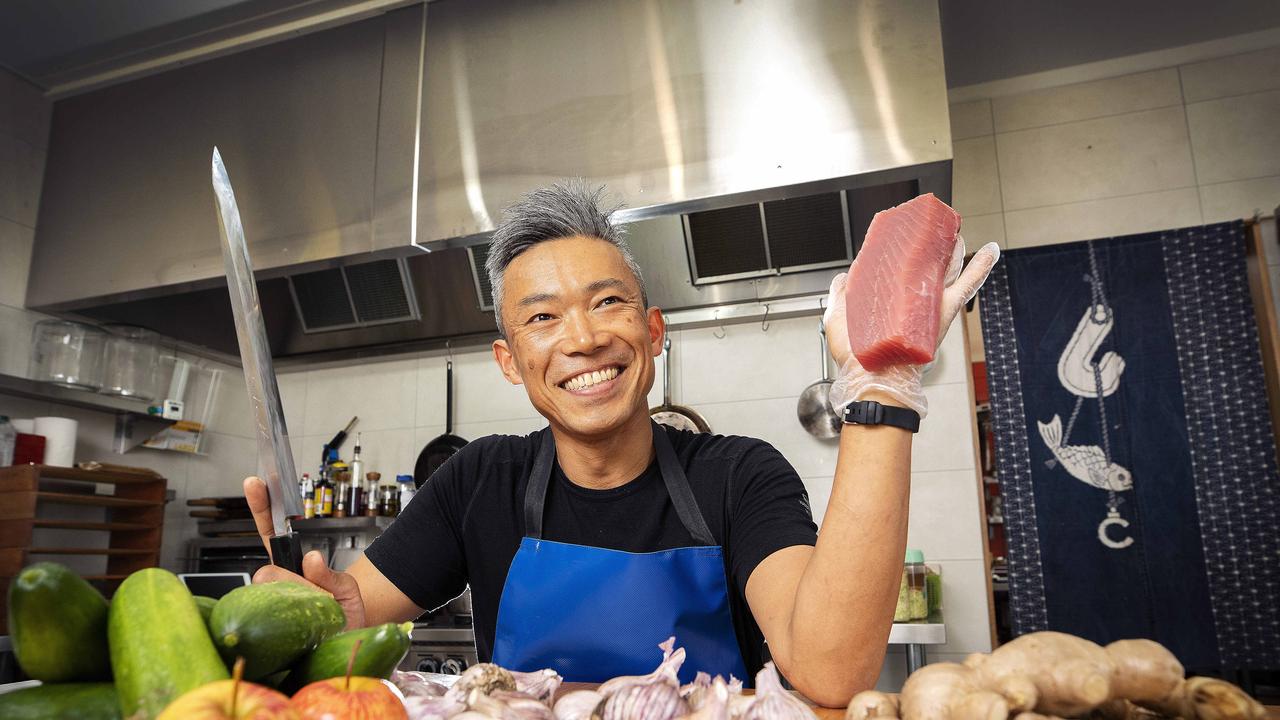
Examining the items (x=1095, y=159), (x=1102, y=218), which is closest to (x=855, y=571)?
(x=1102, y=218)

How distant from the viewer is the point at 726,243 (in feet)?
10.0

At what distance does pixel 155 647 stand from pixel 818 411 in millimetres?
2743

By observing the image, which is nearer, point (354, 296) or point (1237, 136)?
point (1237, 136)

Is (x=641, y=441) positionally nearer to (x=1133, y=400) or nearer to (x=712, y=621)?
(x=712, y=621)

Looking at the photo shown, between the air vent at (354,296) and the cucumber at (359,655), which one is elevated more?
the air vent at (354,296)

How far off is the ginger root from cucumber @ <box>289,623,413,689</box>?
1.19ft

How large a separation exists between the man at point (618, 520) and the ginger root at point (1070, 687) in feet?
0.97

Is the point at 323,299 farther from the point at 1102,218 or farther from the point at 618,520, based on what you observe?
the point at 1102,218

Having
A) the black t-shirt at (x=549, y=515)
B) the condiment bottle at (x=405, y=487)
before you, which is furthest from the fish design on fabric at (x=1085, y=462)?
the condiment bottle at (x=405, y=487)

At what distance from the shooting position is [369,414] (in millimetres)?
3781

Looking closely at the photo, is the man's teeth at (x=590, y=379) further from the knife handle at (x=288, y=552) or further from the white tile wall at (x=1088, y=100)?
the white tile wall at (x=1088, y=100)

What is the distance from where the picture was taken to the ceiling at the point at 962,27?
3.08 m

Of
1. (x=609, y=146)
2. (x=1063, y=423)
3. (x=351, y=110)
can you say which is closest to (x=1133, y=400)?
(x=1063, y=423)

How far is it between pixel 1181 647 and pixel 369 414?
334 cm
